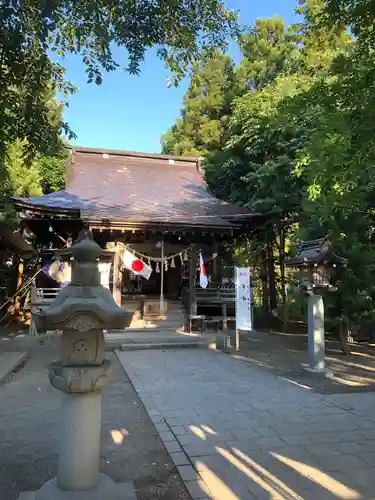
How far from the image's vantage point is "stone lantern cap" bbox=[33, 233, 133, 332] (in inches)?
112

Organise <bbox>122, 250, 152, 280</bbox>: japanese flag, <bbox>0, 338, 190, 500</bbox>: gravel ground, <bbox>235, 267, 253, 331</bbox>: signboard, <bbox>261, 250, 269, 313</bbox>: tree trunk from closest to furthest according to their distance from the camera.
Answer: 1. <bbox>0, 338, 190, 500</bbox>: gravel ground
2. <bbox>235, 267, 253, 331</bbox>: signboard
3. <bbox>122, 250, 152, 280</bbox>: japanese flag
4. <bbox>261, 250, 269, 313</bbox>: tree trunk

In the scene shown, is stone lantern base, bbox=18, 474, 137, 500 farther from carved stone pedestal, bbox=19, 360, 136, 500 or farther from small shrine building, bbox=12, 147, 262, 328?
small shrine building, bbox=12, 147, 262, 328

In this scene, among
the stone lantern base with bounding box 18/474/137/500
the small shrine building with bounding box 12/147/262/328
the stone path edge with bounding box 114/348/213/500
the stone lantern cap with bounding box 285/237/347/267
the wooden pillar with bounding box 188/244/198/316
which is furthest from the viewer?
the wooden pillar with bounding box 188/244/198/316

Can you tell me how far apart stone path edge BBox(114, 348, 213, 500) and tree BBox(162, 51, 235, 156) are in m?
19.2

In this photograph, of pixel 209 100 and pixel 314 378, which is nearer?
pixel 314 378

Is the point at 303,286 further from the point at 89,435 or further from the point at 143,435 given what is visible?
the point at 89,435

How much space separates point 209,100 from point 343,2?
20.1 metres

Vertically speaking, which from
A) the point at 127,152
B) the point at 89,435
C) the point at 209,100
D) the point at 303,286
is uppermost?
the point at 209,100

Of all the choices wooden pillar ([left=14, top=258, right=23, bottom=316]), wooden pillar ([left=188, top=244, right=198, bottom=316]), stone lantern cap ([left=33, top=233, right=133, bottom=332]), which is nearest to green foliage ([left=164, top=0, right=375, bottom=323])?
stone lantern cap ([left=33, top=233, right=133, bottom=332])

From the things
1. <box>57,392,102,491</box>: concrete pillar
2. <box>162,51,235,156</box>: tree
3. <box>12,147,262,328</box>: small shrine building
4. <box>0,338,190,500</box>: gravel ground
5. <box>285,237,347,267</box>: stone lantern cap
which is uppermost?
<box>162,51,235,156</box>: tree

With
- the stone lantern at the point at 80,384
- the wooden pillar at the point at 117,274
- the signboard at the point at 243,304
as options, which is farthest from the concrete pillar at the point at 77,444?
the wooden pillar at the point at 117,274

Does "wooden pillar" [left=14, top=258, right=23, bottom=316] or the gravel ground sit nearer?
the gravel ground

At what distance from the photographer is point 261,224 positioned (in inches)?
611

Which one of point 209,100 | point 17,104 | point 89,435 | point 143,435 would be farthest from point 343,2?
point 209,100
